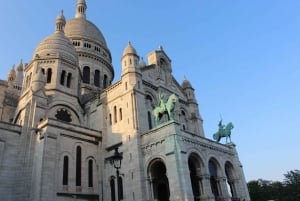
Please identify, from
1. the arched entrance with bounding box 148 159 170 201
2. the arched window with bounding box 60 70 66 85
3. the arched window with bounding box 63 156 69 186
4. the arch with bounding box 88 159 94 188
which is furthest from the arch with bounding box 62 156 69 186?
the arched window with bounding box 60 70 66 85

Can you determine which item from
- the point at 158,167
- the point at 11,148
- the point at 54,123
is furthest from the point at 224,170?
the point at 11,148

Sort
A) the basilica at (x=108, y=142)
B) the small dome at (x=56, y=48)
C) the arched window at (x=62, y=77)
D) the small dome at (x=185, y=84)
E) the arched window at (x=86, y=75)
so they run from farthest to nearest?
the arched window at (x=86, y=75) → the small dome at (x=185, y=84) → the small dome at (x=56, y=48) → the arched window at (x=62, y=77) → the basilica at (x=108, y=142)

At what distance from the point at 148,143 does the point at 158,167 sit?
310cm

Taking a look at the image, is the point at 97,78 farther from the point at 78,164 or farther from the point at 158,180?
the point at 158,180

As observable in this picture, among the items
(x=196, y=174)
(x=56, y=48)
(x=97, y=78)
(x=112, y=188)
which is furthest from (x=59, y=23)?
(x=196, y=174)

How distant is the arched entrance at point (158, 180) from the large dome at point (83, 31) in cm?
3200

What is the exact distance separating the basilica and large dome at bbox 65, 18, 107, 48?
11.9 metres

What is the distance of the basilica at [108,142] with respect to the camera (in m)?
24.7

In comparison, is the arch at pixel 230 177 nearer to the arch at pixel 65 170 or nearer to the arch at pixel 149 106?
the arch at pixel 149 106

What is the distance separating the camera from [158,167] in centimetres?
2781

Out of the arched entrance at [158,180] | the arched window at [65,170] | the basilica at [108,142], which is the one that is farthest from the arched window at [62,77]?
the arched entrance at [158,180]

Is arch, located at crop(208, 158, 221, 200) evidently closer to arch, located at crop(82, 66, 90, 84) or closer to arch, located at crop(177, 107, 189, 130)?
arch, located at crop(177, 107, 189, 130)

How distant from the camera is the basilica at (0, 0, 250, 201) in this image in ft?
81.1

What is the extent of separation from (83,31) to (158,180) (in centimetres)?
3518
